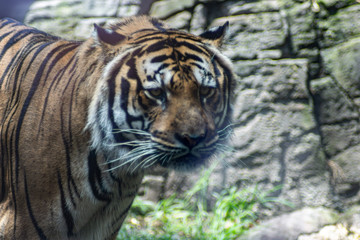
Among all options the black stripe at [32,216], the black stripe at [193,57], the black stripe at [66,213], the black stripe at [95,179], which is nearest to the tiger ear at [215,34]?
the black stripe at [193,57]

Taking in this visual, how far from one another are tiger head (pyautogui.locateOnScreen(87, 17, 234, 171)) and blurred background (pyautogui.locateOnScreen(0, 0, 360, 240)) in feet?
6.71

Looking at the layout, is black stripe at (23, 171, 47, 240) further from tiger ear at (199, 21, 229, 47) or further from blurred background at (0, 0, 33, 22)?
blurred background at (0, 0, 33, 22)

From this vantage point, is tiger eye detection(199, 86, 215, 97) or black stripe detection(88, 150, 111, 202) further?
black stripe detection(88, 150, 111, 202)

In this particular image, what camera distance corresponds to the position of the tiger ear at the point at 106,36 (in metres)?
1.97

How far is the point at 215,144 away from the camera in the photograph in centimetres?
198

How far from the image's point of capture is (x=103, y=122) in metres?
1.99

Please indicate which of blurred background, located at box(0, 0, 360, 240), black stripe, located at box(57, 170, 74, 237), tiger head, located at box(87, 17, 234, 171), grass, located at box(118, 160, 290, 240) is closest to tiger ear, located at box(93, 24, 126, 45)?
tiger head, located at box(87, 17, 234, 171)

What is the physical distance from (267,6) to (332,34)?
0.69 meters

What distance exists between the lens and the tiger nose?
180 centimetres

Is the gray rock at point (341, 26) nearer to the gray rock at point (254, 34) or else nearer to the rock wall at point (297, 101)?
the rock wall at point (297, 101)

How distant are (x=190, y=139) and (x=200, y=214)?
2403 mm

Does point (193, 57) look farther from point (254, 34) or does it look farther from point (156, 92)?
point (254, 34)

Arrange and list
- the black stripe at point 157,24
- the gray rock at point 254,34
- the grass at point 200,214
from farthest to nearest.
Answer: the gray rock at point 254,34
the grass at point 200,214
the black stripe at point 157,24

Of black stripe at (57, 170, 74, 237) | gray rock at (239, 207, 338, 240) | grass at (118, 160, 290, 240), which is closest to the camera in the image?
black stripe at (57, 170, 74, 237)
